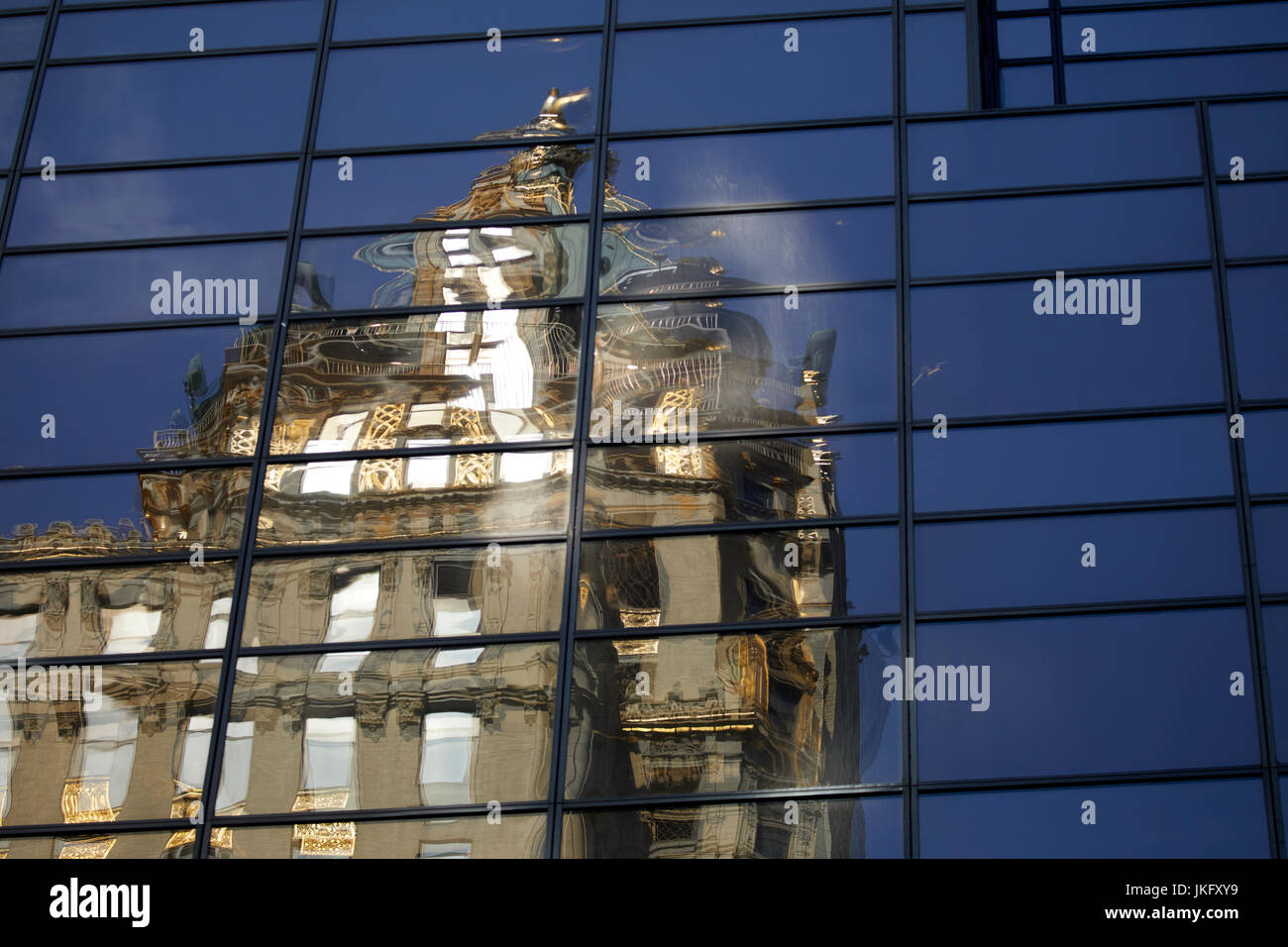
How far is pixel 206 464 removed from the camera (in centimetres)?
1644

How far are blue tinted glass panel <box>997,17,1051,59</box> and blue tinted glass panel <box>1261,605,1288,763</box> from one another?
291 inches

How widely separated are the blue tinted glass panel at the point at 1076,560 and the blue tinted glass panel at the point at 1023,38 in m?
6.29

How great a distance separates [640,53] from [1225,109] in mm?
6504

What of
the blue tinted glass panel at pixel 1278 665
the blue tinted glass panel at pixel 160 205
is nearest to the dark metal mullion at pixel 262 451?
the blue tinted glass panel at pixel 160 205

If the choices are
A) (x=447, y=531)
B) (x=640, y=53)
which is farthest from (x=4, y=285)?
(x=640, y=53)

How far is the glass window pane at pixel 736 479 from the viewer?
624 inches

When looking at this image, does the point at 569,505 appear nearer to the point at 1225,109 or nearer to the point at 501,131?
the point at 501,131

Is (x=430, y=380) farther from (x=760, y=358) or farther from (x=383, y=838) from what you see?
(x=383, y=838)

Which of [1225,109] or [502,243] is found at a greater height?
[1225,109]

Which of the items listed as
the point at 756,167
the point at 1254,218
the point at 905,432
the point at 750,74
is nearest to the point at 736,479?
the point at 905,432

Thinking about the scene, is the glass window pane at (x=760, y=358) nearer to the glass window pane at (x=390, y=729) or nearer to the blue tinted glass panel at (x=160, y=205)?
the glass window pane at (x=390, y=729)

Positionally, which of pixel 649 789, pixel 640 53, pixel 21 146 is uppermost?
pixel 640 53

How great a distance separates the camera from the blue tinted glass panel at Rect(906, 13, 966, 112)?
17500 millimetres

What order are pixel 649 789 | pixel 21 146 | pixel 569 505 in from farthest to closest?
pixel 21 146 < pixel 569 505 < pixel 649 789
